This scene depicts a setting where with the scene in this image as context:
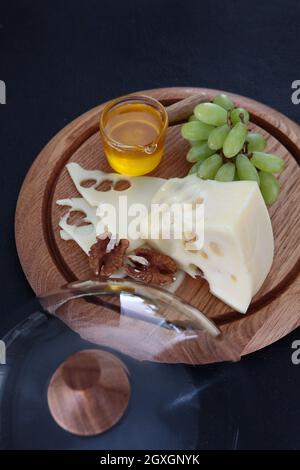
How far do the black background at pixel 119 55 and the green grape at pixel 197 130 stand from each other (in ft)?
0.84

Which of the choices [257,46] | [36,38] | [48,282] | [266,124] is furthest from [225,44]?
[48,282]

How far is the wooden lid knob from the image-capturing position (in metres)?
0.75

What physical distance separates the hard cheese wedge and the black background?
32 centimetres

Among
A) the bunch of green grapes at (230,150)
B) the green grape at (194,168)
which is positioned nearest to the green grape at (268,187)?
the bunch of green grapes at (230,150)

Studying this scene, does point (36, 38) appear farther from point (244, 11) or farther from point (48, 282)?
point (48, 282)

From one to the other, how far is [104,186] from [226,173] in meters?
0.21

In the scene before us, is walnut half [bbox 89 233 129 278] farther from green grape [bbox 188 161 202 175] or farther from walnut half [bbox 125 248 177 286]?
green grape [bbox 188 161 202 175]

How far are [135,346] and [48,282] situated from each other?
0.60 ft

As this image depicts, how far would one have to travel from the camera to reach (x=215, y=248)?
87cm

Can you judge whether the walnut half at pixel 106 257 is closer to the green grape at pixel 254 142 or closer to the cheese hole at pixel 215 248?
the cheese hole at pixel 215 248

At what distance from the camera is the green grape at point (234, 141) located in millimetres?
927

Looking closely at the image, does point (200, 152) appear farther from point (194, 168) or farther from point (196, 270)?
point (196, 270)

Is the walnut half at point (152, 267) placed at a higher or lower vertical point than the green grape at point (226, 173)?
lower
